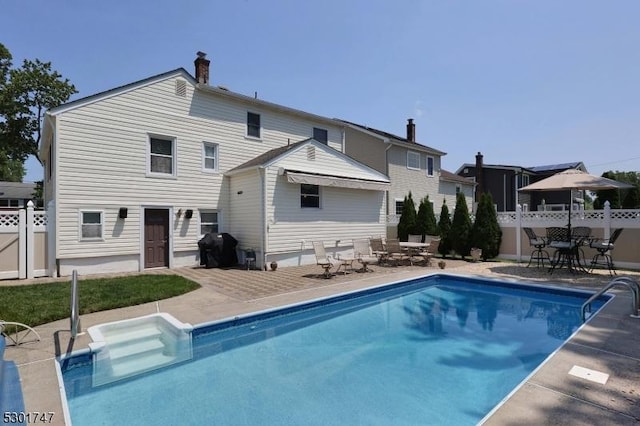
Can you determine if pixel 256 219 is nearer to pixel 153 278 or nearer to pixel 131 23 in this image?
pixel 153 278

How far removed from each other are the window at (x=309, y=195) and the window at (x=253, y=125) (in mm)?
4111

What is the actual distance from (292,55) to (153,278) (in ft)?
36.5

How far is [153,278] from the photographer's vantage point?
37.7 feet

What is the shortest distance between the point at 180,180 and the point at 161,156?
1261 millimetres

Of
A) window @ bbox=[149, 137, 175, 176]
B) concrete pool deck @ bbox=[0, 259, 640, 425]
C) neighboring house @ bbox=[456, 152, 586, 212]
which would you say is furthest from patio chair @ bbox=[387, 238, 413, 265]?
neighboring house @ bbox=[456, 152, 586, 212]

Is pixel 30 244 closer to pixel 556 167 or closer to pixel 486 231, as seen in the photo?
pixel 486 231

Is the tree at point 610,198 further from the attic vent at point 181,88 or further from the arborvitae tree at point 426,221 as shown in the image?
the attic vent at point 181,88

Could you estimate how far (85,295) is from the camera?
8844mm

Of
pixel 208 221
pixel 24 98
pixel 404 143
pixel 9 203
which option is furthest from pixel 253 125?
pixel 9 203

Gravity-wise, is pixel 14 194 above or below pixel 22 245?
above

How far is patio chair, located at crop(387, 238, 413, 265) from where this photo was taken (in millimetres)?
15092

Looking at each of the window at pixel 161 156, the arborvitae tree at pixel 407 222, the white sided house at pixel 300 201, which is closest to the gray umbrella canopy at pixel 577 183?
the white sided house at pixel 300 201

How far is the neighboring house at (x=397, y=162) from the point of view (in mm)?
23031

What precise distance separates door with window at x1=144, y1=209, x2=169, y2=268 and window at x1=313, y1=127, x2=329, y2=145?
9556 mm
